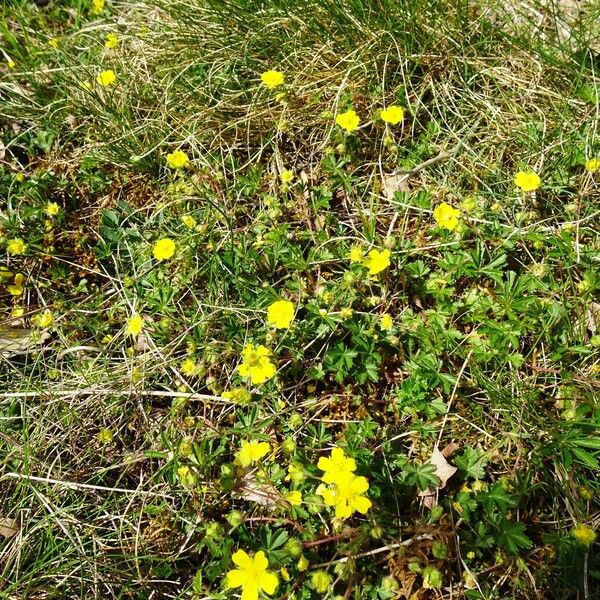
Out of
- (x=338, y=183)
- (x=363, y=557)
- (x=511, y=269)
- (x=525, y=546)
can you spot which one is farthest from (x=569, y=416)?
(x=338, y=183)

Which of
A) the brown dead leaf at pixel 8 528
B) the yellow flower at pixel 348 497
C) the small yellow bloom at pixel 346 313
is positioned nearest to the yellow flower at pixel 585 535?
the yellow flower at pixel 348 497

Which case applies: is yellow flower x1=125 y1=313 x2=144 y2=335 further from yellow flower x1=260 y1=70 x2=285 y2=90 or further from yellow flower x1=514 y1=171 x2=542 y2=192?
yellow flower x1=514 y1=171 x2=542 y2=192

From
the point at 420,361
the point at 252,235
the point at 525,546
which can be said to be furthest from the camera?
the point at 252,235

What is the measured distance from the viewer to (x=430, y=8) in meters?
2.77

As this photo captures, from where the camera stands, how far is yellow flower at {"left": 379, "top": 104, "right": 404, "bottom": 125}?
2.59 meters

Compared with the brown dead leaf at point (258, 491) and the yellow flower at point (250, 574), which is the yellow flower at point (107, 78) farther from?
the yellow flower at point (250, 574)

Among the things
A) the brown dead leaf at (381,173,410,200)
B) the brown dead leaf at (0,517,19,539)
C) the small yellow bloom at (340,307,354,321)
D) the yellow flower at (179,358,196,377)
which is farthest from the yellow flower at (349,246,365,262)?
the brown dead leaf at (0,517,19,539)

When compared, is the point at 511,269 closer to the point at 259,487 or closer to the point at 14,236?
the point at 259,487

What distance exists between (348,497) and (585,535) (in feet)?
2.36

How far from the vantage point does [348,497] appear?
1.72 metres

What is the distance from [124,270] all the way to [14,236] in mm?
566

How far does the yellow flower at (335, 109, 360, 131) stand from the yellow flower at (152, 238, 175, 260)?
0.88 m

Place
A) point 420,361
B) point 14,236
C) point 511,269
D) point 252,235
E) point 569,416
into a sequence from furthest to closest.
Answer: point 14,236 < point 252,235 < point 511,269 < point 420,361 < point 569,416

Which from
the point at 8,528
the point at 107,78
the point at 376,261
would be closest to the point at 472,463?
the point at 376,261
